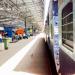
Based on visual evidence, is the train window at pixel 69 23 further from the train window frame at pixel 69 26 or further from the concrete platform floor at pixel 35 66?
the concrete platform floor at pixel 35 66

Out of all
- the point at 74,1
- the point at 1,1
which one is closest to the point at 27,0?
the point at 1,1

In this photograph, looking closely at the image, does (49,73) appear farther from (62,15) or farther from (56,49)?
(62,15)

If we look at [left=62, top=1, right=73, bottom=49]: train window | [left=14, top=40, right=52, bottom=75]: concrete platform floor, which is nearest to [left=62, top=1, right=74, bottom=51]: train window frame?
[left=62, top=1, right=73, bottom=49]: train window

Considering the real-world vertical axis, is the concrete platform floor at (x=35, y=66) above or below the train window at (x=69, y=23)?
below

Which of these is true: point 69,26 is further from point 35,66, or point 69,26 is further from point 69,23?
point 35,66

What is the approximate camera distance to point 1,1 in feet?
79.7

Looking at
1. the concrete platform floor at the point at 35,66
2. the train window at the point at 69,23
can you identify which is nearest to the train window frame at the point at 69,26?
the train window at the point at 69,23

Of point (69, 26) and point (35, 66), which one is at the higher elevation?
point (69, 26)

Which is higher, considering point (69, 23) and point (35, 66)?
point (69, 23)

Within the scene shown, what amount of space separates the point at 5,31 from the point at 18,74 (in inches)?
1377

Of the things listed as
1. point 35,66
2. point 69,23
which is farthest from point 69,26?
point 35,66

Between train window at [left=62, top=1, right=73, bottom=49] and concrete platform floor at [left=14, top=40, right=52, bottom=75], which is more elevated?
train window at [left=62, top=1, right=73, bottom=49]

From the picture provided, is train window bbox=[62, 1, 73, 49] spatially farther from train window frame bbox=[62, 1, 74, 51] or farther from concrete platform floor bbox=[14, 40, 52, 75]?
concrete platform floor bbox=[14, 40, 52, 75]

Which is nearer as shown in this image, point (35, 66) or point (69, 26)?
A: point (69, 26)
